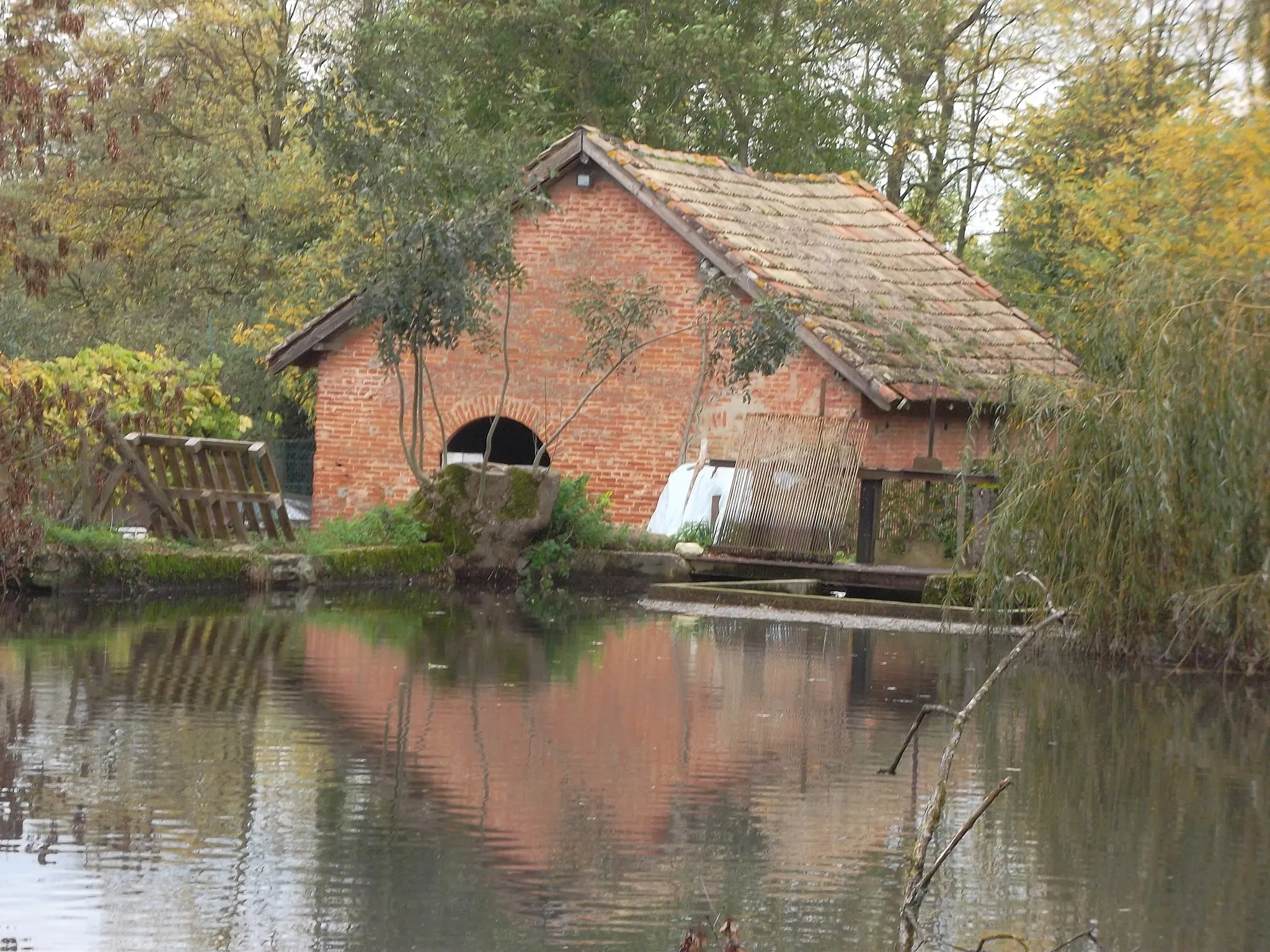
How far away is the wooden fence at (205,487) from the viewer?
70.9ft

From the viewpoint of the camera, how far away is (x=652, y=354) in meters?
26.4

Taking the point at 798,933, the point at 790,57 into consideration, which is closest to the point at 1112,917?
the point at 798,933

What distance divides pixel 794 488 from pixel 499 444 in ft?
25.3

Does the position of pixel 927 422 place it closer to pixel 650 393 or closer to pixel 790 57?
pixel 650 393

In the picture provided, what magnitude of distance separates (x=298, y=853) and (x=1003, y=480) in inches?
445

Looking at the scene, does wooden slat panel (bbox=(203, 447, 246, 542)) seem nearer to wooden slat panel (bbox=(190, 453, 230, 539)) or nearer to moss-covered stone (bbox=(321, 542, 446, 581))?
wooden slat panel (bbox=(190, 453, 230, 539))

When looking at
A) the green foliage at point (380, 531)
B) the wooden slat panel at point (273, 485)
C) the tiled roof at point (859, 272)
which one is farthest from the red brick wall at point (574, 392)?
the wooden slat panel at point (273, 485)

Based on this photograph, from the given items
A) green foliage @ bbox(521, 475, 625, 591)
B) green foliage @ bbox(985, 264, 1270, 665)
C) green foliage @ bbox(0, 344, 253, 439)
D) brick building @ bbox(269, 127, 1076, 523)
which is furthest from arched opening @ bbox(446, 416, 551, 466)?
green foliage @ bbox(985, 264, 1270, 665)

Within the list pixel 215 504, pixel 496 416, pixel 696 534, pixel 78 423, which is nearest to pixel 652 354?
pixel 496 416

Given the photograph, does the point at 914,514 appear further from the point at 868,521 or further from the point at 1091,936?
the point at 1091,936

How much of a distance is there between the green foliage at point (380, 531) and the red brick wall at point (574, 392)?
10.7ft

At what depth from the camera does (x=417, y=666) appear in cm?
1522

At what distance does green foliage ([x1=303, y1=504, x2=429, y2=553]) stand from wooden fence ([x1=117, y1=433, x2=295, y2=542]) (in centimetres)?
56

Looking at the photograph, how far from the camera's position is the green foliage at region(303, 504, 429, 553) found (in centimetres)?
2338
